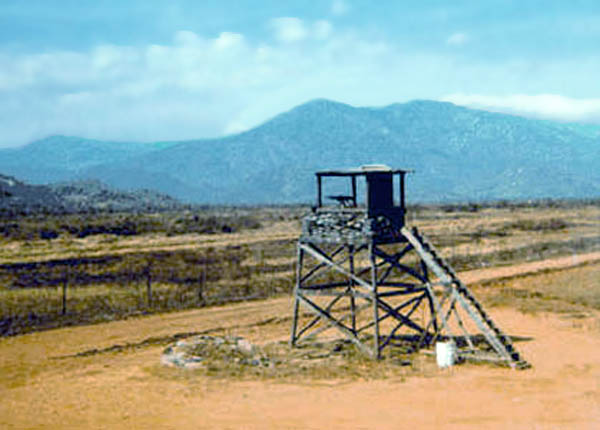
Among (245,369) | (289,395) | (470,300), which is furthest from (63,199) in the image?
(289,395)

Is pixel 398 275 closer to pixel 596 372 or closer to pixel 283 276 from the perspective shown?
pixel 283 276

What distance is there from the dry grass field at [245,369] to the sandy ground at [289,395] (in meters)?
0.05

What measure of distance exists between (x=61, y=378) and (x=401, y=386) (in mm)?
9310

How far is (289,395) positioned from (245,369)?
9.56 feet

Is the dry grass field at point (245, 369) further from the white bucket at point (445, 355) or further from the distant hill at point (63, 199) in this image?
the distant hill at point (63, 199)

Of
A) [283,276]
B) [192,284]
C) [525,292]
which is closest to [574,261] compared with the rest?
[525,292]

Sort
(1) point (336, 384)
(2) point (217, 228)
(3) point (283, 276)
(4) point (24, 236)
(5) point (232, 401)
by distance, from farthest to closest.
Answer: (2) point (217, 228) < (4) point (24, 236) < (3) point (283, 276) < (1) point (336, 384) < (5) point (232, 401)

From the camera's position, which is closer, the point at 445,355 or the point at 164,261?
the point at 445,355

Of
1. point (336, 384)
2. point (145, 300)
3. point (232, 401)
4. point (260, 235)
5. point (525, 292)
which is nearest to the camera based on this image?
point (232, 401)

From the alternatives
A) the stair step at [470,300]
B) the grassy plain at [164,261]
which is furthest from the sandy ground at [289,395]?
the grassy plain at [164,261]

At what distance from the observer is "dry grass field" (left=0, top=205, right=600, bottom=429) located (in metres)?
16.0

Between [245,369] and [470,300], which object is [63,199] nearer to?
[245,369]

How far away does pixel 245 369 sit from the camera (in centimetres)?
2028

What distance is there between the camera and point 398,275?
39.7 meters
